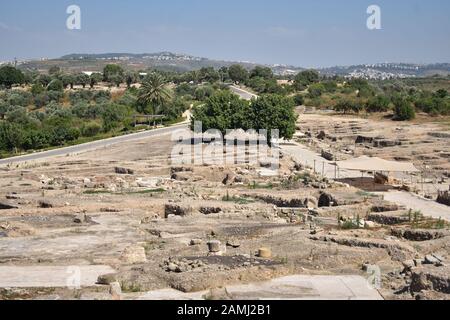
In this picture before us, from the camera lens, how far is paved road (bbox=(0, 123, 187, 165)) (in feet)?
123

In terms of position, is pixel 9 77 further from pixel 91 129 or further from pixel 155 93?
pixel 91 129

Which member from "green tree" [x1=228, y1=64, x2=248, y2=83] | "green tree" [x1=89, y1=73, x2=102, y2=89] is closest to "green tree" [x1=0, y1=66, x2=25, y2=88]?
"green tree" [x1=89, y1=73, x2=102, y2=89]

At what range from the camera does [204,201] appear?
20.9 metres

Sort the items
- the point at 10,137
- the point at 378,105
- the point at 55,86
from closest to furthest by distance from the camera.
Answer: the point at 10,137, the point at 378,105, the point at 55,86

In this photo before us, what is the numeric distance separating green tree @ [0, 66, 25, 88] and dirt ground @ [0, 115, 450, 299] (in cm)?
5747

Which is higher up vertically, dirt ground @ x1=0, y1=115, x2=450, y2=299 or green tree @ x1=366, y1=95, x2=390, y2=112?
green tree @ x1=366, y1=95, x2=390, y2=112

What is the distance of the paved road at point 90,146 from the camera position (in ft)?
123

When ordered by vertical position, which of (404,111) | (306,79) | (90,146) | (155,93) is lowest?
(90,146)

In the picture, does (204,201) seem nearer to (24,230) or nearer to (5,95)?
(24,230)

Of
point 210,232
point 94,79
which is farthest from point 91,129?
point 94,79

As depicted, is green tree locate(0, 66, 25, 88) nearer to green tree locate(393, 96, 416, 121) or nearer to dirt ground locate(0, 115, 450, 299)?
green tree locate(393, 96, 416, 121)

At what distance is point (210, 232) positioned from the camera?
16625mm

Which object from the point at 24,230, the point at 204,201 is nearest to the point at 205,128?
the point at 204,201

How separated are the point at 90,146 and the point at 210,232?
90.9 feet
